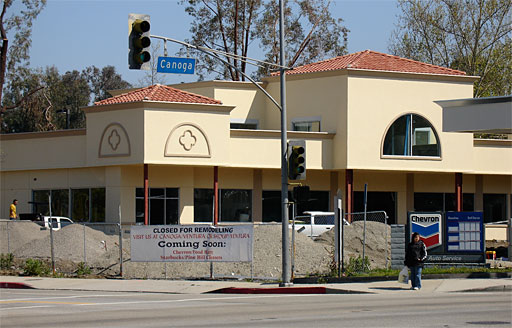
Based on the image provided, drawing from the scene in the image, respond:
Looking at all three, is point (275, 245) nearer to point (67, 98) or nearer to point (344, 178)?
point (344, 178)

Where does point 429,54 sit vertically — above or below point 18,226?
above

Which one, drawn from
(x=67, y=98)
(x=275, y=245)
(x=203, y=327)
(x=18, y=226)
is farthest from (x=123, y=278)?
(x=67, y=98)

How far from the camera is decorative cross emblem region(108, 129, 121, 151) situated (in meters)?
39.7

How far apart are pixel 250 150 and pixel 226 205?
3.39m

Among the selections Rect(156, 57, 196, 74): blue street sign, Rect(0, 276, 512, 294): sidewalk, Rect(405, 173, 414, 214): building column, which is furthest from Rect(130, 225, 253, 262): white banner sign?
Rect(405, 173, 414, 214): building column

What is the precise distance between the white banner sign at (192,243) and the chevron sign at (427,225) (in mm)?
5320

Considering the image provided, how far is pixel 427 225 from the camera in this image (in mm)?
27391

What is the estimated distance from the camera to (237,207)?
142 feet

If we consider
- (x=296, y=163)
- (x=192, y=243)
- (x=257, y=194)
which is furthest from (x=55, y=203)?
(x=296, y=163)

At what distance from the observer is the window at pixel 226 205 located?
4222 centimetres

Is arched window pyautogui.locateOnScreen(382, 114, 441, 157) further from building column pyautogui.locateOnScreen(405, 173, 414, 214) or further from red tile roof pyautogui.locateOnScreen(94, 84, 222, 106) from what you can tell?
red tile roof pyautogui.locateOnScreen(94, 84, 222, 106)

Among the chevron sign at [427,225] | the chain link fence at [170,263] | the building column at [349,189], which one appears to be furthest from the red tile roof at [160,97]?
the chevron sign at [427,225]

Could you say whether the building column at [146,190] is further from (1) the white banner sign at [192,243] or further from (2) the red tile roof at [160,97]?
(1) the white banner sign at [192,243]

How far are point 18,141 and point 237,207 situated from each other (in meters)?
11.9
